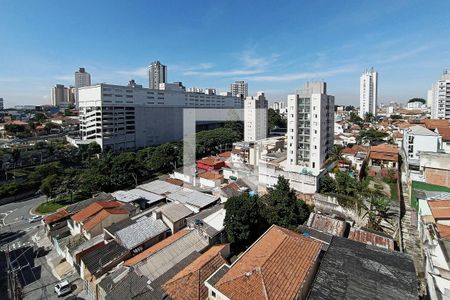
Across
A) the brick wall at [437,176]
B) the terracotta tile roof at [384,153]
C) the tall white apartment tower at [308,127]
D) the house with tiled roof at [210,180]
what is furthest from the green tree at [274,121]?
the brick wall at [437,176]

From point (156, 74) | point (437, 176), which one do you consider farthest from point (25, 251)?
point (156, 74)

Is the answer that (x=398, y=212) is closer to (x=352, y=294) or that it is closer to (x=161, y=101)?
(x=352, y=294)

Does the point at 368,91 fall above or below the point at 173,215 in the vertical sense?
above

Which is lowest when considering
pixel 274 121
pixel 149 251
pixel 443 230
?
pixel 149 251

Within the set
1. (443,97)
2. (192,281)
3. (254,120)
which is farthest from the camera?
(443,97)

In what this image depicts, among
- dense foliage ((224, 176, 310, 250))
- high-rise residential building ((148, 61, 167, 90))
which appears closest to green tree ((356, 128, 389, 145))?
dense foliage ((224, 176, 310, 250))

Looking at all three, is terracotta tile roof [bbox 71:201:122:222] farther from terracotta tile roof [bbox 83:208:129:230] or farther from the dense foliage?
the dense foliage

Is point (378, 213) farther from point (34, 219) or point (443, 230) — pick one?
point (34, 219)
